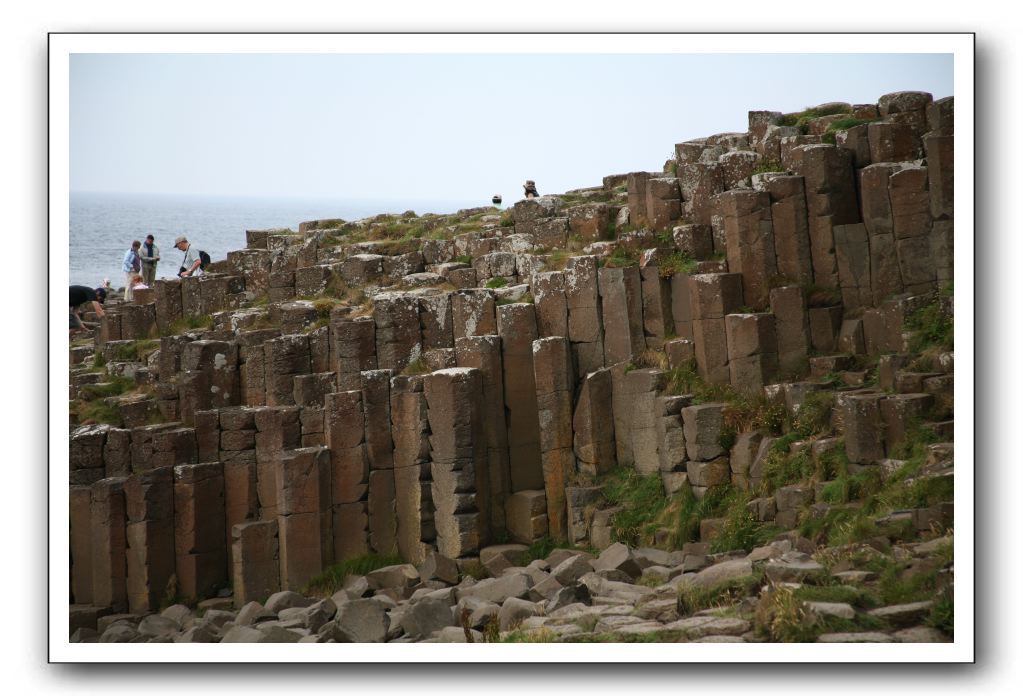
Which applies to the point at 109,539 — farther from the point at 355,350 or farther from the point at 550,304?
the point at 550,304

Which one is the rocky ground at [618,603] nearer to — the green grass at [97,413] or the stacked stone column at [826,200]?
the green grass at [97,413]

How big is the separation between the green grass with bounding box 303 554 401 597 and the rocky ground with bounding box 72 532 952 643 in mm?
267

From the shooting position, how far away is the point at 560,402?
85.9 ft

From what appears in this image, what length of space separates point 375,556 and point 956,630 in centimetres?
1076

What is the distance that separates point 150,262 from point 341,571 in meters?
10.0

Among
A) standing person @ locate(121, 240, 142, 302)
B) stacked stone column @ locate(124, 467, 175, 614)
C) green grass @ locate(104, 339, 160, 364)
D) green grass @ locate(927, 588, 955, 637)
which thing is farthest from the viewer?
green grass @ locate(104, 339, 160, 364)

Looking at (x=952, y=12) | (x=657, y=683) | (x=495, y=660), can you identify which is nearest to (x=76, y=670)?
(x=495, y=660)

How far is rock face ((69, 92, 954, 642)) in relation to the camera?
23.5 meters

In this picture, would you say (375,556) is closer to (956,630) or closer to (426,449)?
(426,449)

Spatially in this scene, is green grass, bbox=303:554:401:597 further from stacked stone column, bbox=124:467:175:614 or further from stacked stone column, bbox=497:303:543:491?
stacked stone column, bbox=124:467:175:614

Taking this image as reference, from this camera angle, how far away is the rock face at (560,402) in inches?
923

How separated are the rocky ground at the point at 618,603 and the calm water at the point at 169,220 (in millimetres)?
5471

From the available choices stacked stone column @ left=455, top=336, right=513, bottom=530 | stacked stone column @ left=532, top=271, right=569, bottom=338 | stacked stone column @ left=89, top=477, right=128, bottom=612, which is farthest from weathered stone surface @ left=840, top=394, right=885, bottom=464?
stacked stone column @ left=89, top=477, right=128, bottom=612

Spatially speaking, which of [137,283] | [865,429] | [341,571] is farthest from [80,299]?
[865,429]
